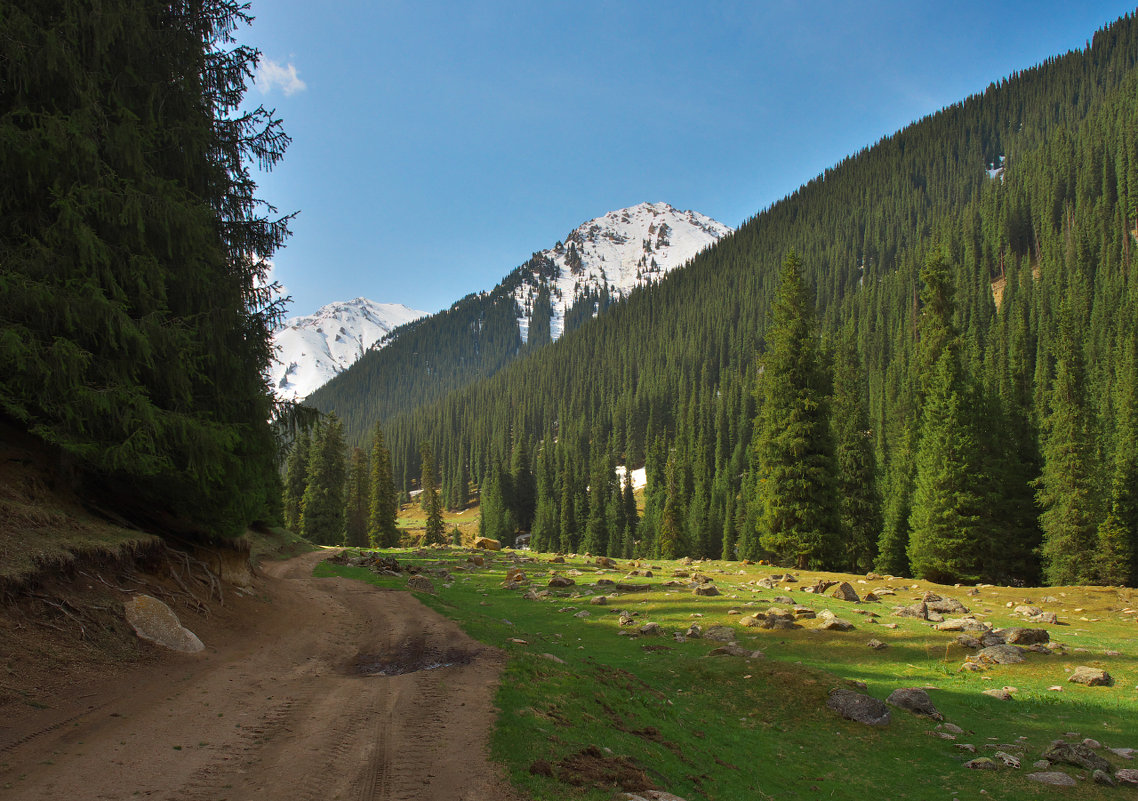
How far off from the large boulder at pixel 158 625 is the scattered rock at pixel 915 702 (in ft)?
47.9

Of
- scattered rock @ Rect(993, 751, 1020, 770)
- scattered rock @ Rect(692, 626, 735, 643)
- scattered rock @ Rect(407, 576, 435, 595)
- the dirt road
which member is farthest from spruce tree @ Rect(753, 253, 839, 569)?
the dirt road

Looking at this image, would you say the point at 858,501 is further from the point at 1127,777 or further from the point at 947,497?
the point at 1127,777

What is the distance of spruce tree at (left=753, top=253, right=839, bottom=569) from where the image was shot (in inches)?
1251

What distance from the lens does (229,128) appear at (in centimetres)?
1750

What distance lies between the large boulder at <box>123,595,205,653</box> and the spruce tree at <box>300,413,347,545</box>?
4713 cm

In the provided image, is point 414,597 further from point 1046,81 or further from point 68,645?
point 1046,81

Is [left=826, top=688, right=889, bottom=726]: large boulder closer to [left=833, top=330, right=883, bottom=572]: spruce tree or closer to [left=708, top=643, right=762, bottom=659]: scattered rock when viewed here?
[left=708, top=643, right=762, bottom=659]: scattered rock

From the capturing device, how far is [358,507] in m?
71.2

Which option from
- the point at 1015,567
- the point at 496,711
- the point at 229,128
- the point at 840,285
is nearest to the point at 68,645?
the point at 496,711

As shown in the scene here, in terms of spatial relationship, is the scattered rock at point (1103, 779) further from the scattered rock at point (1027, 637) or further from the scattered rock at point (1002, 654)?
the scattered rock at point (1027, 637)

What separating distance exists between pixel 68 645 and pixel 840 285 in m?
185

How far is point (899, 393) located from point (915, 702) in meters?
94.1

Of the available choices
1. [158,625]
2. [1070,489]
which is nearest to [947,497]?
[1070,489]

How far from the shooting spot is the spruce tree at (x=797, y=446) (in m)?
31.8
